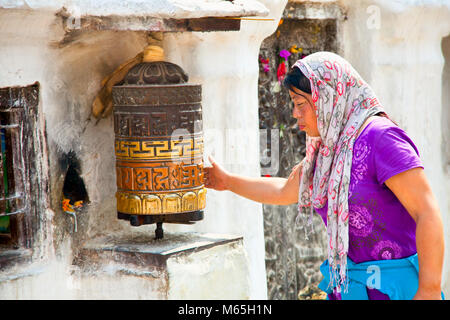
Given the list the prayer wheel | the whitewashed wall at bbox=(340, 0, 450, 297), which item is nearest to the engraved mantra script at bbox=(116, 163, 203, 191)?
the prayer wheel

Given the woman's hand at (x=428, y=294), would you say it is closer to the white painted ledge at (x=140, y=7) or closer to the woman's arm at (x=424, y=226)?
the woman's arm at (x=424, y=226)

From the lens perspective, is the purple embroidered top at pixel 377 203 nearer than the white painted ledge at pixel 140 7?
Yes

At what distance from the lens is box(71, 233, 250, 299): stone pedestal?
128 inches

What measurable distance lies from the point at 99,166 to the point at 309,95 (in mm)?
1285

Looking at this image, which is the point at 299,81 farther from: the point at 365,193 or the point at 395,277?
the point at 395,277

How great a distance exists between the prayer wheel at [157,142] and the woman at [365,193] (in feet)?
2.03

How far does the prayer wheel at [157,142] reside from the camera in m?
3.13

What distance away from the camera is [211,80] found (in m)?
3.87

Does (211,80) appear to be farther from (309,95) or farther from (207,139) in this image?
(309,95)

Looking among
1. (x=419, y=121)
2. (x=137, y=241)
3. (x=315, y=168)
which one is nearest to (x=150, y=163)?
(x=137, y=241)

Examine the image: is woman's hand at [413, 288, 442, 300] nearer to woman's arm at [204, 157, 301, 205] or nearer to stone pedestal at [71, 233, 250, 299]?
woman's arm at [204, 157, 301, 205]

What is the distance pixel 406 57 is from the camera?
482 cm

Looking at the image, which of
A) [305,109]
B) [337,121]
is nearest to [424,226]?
[337,121]

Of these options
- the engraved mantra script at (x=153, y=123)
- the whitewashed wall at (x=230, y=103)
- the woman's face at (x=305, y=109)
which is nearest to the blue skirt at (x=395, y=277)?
the woman's face at (x=305, y=109)
